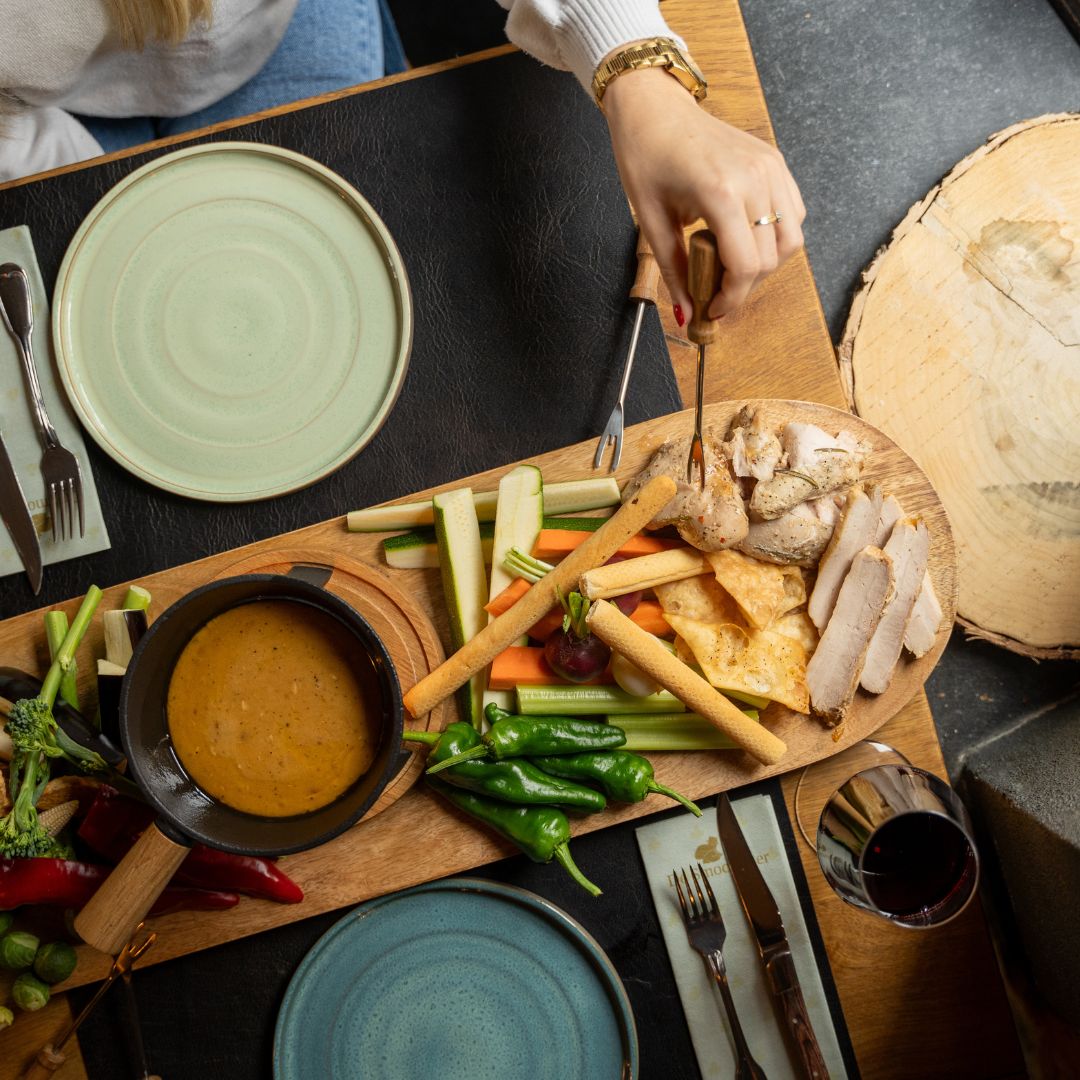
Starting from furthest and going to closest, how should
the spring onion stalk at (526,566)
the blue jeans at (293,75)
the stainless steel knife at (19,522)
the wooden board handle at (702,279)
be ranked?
1. the blue jeans at (293,75)
2. the stainless steel knife at (19,522)
3. the spring onion stalk at (526,566)
4. the wooden board handle at (702,279)

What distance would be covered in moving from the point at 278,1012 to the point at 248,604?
94cm

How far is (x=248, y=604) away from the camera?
1646mm

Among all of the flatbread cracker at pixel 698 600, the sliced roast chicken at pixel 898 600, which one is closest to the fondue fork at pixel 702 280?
the flatbread cracker at pixel 698 600

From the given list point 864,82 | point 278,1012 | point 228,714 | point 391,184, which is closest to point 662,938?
point 278,1012

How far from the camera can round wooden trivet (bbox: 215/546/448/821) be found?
187 centimetres

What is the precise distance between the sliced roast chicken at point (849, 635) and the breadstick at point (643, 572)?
0.27 metres

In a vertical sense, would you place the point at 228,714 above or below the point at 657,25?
below

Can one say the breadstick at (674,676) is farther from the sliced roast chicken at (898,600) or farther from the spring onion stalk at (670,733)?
the sliced roast chicken at (898,600)

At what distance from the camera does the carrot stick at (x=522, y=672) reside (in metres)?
1.85

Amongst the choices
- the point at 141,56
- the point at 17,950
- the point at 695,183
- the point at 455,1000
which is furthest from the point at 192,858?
the point at 141,56

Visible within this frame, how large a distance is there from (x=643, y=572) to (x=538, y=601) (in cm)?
22

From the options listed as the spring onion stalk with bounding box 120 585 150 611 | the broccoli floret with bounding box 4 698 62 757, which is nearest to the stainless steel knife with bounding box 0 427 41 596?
the spring onion stalk with bounding box 120 585 150 611

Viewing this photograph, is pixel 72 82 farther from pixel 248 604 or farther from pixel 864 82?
pixel 864 82

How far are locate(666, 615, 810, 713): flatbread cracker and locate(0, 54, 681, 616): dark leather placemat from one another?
1.60 feet
